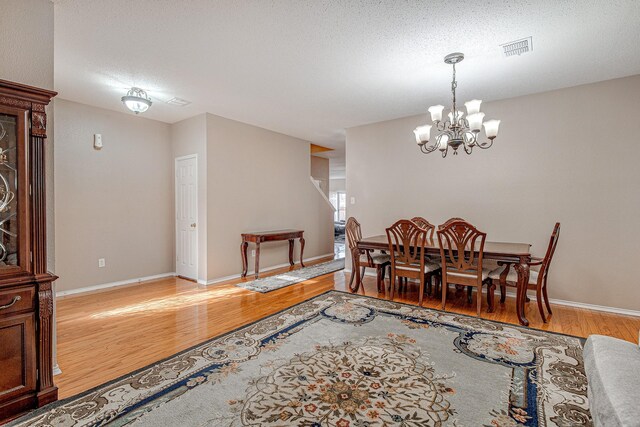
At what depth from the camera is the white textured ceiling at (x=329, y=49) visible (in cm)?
221

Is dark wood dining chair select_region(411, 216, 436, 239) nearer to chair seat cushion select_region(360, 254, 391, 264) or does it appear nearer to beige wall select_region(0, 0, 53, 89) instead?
chair seat cushion select_region(360, 254, 391, 264)

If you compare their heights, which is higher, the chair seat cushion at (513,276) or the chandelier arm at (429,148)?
the chandelier arm at (429,148)

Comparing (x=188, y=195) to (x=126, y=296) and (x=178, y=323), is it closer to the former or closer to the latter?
(x=126, y=296)

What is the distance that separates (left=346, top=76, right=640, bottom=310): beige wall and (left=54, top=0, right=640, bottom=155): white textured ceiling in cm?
31

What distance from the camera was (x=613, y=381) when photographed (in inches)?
49.9

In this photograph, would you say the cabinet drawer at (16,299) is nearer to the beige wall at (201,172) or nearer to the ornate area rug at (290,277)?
the ornate area rug at (290,277)

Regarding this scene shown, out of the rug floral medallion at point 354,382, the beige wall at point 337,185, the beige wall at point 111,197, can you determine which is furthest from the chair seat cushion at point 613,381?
the beige wall at point 337,185

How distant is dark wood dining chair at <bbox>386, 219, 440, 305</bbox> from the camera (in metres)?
3.56

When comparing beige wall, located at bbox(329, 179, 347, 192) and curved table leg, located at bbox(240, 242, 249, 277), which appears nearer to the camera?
curved table leg, located at bbox(240, 242, 249, 277)

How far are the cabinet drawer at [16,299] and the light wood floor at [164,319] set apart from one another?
2.12 ft

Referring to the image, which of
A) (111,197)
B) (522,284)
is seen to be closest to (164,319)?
(111,197)

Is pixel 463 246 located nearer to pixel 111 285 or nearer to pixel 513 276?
pixel 513 276

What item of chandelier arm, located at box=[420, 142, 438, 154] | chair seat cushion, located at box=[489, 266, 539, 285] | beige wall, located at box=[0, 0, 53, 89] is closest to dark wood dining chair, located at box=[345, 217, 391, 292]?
chair seat cushion, located at box=[489, 266, 539, 285]

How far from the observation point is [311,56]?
2.89m
